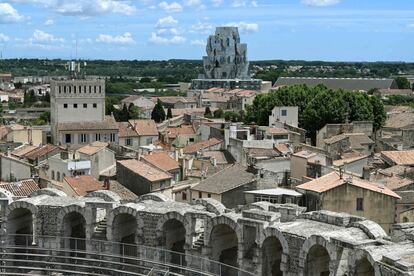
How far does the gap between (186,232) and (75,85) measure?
42.2 m

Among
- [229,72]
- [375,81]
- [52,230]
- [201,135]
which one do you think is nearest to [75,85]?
[201,135]

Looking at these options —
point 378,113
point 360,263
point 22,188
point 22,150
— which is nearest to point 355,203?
point 360,263

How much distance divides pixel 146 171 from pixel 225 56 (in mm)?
115965

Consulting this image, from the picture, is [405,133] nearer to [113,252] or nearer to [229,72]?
[113,252]

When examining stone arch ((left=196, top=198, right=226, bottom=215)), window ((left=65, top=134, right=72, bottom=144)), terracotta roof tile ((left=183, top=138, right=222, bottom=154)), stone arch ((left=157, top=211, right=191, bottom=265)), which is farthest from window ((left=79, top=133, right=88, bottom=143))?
stone arch ((left=196, top=198, right=226, bottom=215))

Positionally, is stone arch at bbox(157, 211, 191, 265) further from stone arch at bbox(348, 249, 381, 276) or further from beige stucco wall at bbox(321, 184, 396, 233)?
stone arch at bbox(348, 249, 381, 276)

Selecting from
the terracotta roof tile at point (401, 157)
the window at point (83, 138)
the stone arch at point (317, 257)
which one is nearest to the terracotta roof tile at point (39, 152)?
the window at point (83, 138)

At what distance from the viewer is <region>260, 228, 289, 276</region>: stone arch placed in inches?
1059

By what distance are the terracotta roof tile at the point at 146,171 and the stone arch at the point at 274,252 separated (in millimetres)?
16319

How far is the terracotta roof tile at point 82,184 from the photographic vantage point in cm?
4241

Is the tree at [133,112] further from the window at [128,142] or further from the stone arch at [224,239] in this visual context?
the stone arch at [224,239]

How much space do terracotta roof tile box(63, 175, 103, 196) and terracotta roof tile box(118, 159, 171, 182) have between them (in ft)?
8.19

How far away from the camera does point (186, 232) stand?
101 feet

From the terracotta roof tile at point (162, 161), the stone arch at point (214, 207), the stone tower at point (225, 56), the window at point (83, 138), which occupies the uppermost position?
the stone tower at point (225, 56)
